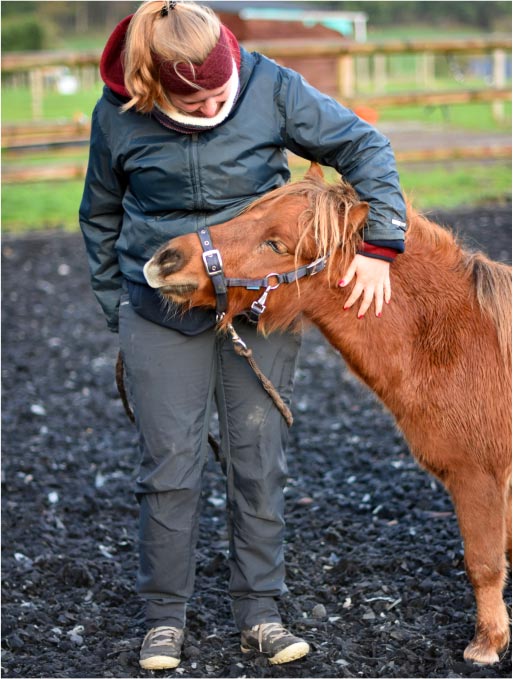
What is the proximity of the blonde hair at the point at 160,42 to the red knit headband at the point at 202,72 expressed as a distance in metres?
0.01

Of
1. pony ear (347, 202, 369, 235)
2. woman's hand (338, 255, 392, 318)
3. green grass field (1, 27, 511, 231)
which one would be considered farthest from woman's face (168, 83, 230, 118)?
green grass field (1, 27, 511, 231)

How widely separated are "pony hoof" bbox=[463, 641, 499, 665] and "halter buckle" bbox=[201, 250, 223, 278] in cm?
164

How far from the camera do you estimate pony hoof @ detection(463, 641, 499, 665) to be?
3.10 m

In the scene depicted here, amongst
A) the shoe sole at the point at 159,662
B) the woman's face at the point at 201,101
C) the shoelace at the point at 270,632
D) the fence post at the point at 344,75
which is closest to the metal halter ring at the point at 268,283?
the woman's face at the point at 201,101

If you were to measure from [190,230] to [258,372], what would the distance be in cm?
55

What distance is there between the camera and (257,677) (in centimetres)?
308

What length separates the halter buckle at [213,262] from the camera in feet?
Answer: 9.23

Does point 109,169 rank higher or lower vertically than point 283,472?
higher

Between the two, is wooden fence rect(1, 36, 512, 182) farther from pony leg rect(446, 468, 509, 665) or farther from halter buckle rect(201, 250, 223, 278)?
pony leg rect(446, 468, 509, 665)

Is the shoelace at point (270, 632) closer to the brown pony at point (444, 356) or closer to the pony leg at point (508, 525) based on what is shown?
the brown pony at point (444, 356)

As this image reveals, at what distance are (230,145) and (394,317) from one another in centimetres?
82

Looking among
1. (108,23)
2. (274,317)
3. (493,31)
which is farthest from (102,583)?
(108,23)

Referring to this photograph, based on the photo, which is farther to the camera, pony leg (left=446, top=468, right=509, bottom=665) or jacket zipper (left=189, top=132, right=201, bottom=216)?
pony leg (left=446, top=468, right=509, bottom=665)

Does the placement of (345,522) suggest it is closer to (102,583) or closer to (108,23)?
(102,583)
